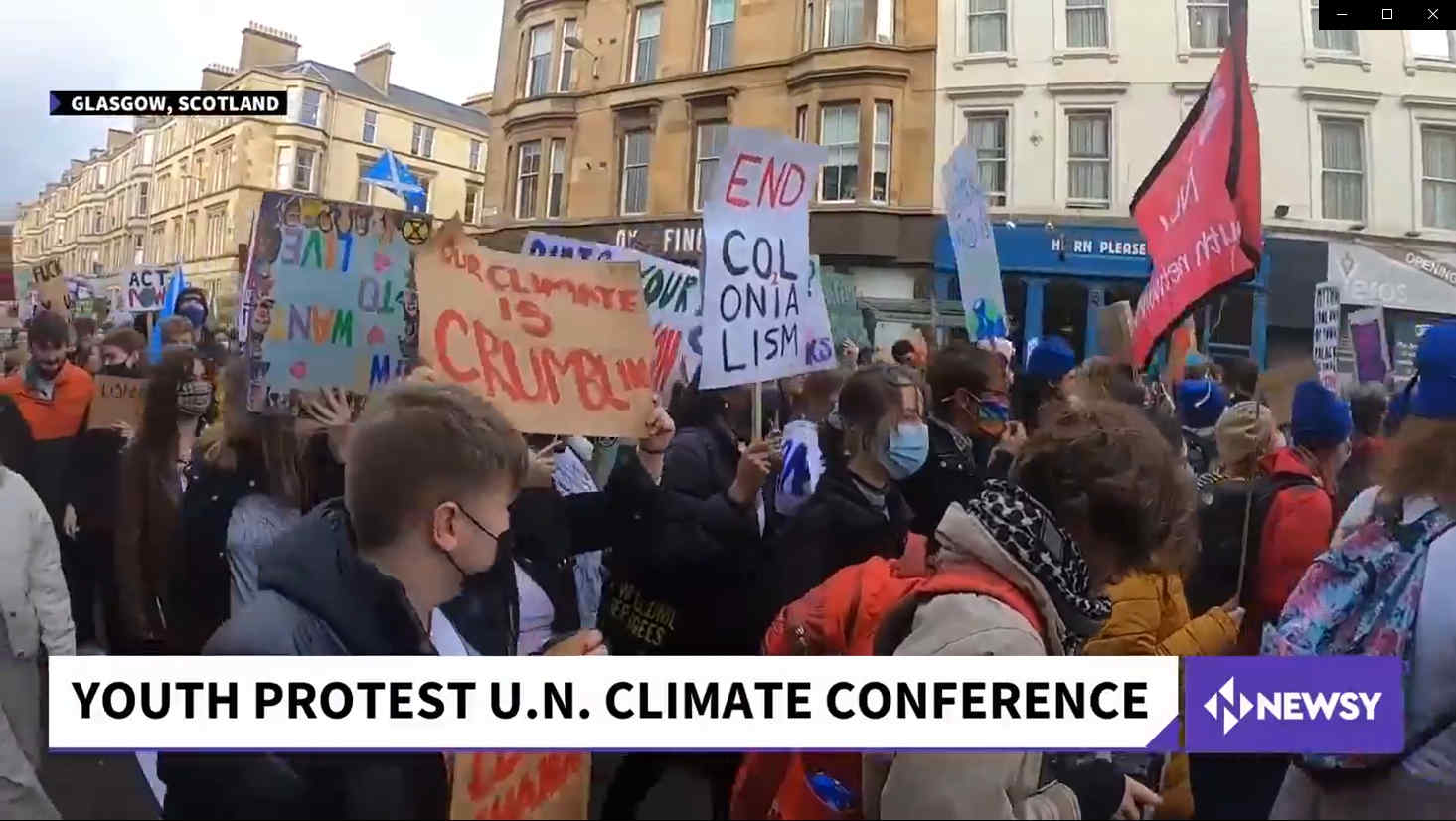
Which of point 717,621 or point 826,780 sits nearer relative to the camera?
point 826,780

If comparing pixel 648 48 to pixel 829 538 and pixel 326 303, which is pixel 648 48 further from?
pixel 829 538

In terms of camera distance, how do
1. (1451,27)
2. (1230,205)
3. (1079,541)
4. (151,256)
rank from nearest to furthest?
1. (1079,541)
2. (1451,27)
3. (151,256)
4. (1230,205)

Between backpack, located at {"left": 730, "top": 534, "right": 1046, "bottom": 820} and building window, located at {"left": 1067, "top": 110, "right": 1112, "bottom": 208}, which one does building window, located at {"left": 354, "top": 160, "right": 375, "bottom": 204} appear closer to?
backpack, located at {"left": 730, "top": 534, "right": 1046, "bottom": 820}

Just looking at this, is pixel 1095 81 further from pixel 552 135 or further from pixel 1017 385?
pixel 552 135

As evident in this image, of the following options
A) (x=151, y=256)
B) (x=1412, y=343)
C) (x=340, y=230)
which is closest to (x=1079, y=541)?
(x=1412, y=343)

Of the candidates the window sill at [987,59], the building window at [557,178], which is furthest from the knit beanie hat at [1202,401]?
the building window at [557,178]

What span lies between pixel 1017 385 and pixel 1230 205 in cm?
59

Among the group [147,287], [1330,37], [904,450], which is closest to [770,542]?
[904,450]

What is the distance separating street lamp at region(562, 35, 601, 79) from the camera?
208cm

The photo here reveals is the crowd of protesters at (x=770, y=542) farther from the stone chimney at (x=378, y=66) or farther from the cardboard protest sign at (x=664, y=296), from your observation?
the stone chimney at (x=378, y=66)

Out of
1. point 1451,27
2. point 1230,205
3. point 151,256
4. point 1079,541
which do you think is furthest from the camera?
point 1230,205

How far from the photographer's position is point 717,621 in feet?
7.37

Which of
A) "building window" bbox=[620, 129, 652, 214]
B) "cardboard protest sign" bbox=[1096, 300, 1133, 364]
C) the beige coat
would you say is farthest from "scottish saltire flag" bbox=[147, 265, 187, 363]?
"cardboard protest sign" bbox=[1096, 300, 1133, 364]

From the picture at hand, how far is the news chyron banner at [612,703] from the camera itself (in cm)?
163
